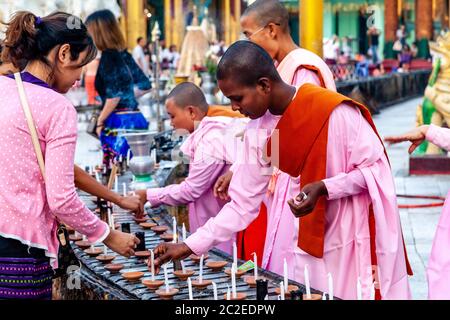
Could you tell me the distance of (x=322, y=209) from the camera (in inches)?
139


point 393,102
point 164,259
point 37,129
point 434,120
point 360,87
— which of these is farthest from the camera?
point 393,102

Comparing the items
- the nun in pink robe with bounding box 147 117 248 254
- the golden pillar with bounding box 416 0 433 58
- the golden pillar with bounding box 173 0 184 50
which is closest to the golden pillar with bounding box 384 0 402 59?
the golden pillar with bounding box 416 0 433 58

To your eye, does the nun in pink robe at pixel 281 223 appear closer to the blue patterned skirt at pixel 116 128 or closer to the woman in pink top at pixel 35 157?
the woman in pink top at pixel 35 157

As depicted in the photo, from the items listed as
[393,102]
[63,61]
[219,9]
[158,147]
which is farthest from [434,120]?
[219,9]

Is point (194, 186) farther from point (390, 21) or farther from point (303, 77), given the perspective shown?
point (390, 21)

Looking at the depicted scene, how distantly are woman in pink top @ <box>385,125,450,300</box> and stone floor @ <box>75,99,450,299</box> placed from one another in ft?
5.85

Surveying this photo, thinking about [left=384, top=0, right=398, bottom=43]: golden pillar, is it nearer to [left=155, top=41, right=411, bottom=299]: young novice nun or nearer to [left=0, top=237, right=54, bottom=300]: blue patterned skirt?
[left=155, top=41, right=411, bottom=299]: young novice nun

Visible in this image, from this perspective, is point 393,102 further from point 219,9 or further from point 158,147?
point 219,9

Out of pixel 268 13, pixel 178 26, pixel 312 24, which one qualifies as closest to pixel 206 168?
pixel 268 13

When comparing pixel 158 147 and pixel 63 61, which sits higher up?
pixel 63 61

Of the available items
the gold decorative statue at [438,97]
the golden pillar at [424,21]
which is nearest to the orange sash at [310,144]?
the gold decorative statue at [438,97]

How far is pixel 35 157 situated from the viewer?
2.87 m

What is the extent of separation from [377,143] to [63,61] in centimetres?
123

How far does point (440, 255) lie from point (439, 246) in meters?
0.04
